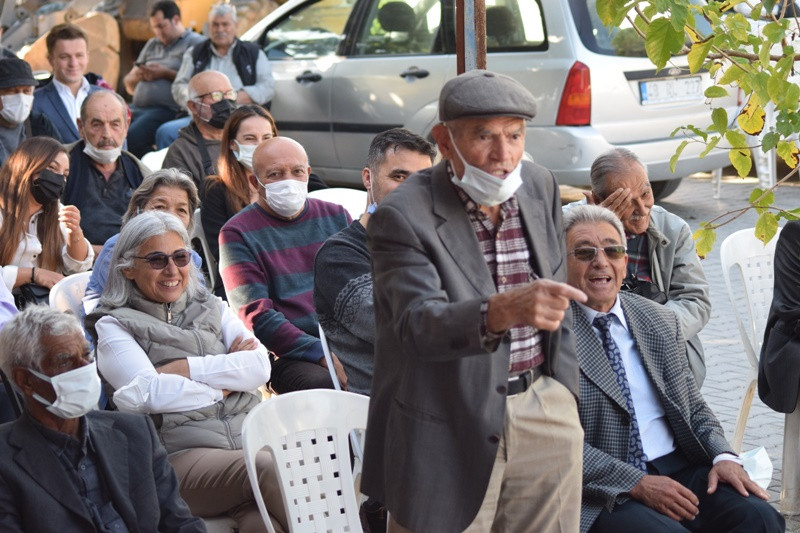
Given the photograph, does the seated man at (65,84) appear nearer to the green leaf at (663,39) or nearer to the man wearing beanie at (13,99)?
the man wearing beanie at (13,99)

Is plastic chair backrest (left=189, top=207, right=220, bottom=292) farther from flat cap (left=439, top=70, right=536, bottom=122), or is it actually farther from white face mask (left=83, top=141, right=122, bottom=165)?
flat cap (left=439, top=70, right=536, bottom=122)

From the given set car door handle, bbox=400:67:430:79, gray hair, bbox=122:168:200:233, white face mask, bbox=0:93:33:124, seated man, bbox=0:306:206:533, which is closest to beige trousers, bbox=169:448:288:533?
seated man, bbox=0:306:206:533

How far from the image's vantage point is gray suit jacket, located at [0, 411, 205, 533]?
10.8ft

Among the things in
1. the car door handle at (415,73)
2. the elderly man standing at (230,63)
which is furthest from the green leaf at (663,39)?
the elderly man standing at (230,63)

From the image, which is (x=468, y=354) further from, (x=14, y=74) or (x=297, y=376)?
(x=14, y=74)

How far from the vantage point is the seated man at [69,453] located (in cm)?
331

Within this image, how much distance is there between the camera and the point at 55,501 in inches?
131

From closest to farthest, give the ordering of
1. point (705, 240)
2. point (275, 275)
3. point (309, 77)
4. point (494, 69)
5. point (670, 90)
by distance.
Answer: point (705, 240) → point (275, 275) → point (494, 69) → point (670, 90) → point (309, 77)

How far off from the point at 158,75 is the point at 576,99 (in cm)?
397

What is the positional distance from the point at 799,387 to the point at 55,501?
3.17 m

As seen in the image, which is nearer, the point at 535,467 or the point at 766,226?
the point at 535,467

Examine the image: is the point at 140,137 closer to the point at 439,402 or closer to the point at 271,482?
the point at 271,482

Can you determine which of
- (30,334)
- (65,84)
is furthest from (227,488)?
(65,84)

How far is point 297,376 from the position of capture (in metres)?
5.04
